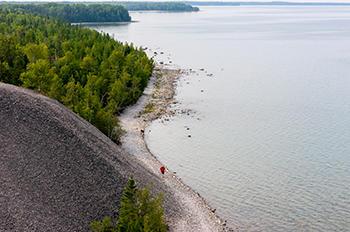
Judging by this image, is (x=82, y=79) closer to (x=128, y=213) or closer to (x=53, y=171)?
(x=53, y=171)

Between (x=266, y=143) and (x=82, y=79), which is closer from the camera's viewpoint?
(x=266, y=143)

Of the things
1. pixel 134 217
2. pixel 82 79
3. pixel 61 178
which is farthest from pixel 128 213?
pixel 82 79

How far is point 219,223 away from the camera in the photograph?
32969mm

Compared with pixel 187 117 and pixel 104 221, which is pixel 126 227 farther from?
pixel 187 117

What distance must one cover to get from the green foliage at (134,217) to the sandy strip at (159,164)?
3.03 metres

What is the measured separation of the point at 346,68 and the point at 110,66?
80.1 m

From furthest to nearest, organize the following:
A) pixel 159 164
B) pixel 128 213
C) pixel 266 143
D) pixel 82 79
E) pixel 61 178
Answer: pixel 82 79 → pixel 266 143 → pixel 159 164 → pixel 61 178 → pixel 128 213

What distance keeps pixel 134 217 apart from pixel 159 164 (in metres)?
17.6

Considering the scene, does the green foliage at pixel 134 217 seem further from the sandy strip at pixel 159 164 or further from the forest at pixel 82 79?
the forest at pixel 82 79

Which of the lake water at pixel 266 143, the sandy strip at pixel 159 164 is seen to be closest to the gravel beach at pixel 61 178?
the sandy strip at pixel 159 164

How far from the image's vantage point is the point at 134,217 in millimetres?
Answer: 27438

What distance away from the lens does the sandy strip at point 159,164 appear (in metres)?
31.8

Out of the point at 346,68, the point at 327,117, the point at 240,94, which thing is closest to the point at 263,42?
the point at 346,68

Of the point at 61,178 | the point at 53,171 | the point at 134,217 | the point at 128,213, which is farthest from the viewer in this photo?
the point at 53,171
